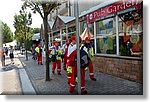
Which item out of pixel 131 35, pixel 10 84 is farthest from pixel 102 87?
pixel 10 84

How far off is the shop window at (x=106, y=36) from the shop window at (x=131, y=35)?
549 mm

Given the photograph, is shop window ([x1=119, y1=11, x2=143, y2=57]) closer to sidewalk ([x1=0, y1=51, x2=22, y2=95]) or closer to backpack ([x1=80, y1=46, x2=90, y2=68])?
backpack ([x1=80, y1=46, x2=90, y2=68])

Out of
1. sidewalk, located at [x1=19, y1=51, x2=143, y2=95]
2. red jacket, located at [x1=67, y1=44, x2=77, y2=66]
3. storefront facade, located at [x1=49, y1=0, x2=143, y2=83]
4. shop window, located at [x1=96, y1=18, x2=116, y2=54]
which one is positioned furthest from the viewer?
shop window, located at [x1=96, y1=18, x2=116, y2=54]

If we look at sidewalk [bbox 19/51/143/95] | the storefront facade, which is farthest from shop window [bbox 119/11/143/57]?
sidewalk [bbox 19/51/143/95]

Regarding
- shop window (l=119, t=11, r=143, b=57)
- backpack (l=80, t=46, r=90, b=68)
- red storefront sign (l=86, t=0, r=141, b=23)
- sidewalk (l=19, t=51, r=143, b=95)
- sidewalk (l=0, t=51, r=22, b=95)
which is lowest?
sidewalk (l=0, t=51, r=22, b=95)

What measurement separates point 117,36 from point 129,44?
74 centimetres

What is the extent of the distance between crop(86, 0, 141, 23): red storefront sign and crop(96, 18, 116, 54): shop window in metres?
0.32

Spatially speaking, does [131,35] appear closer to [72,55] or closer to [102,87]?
[102,87]

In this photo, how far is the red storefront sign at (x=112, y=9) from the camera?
21.4 ft

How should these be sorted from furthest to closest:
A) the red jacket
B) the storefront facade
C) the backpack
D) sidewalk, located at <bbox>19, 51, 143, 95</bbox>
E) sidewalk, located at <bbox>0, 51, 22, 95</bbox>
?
the storefront facade, sidewalk, located at <bbox>0, 51, 22, 95</bbox>, sidewalk, located at <bbox>19, 51, 143, 95</bbox>, the red jacket, the backpack

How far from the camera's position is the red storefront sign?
6.54 m

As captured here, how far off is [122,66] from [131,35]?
1.11 metres

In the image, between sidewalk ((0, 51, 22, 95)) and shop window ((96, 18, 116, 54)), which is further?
shop window ((96, 18, 116, 54))

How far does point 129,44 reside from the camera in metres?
7.18
